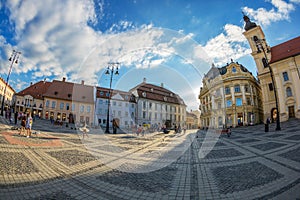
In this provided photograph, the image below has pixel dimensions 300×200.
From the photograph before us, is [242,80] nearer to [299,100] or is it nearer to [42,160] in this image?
[299,100]

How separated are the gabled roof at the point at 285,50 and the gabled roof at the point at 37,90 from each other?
59291 mm

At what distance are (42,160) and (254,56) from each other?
148 ft

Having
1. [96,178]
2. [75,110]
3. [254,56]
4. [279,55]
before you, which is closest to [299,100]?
[279,55]

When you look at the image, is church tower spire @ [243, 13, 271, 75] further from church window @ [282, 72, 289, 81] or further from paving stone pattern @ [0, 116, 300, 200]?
paving stone pattern @ [0, 116, 300, 200]

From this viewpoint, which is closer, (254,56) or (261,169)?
(261,169)

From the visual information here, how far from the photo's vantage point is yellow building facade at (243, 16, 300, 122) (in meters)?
27.6

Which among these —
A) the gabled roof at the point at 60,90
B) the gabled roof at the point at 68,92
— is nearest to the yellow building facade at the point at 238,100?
the gabled roof at the point at 68,92

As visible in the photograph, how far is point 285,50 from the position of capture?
105ft

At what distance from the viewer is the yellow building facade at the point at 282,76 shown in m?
27.6

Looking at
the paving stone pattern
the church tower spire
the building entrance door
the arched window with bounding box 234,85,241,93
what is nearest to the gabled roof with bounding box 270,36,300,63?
the church tower spire

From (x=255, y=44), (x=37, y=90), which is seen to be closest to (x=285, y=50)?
(x=255, y=44)

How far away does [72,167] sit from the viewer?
4.67 meters

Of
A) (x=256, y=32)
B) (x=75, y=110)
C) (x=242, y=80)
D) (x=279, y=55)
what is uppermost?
(x=256, y=32)

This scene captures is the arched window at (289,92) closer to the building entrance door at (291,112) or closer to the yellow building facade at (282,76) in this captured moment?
the yellow building facade at (282,76)
